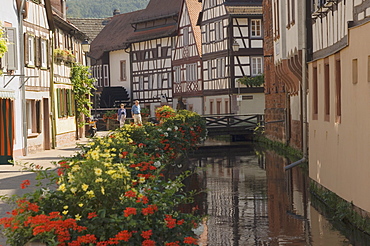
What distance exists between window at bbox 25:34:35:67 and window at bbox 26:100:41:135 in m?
1.52

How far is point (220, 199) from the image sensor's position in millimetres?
18812

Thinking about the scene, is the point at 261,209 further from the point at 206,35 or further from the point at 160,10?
the point at 160,10

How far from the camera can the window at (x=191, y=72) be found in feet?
207

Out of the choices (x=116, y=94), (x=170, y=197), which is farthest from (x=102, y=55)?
(x=170, y=197)

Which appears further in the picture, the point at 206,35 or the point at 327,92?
the point at 206,35

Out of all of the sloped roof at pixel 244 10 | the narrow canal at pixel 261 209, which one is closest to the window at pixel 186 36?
the sloped roof at pixel 244 10

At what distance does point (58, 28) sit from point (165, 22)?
33.7 meters

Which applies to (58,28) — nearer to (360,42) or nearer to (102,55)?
(360,42)

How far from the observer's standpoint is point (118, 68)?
258ft

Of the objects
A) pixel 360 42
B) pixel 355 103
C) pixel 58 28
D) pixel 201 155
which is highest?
pixel 58 28

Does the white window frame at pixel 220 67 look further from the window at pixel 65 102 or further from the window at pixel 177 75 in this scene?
the window at pixel 65 102

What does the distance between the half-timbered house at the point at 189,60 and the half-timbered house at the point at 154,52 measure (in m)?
1.64

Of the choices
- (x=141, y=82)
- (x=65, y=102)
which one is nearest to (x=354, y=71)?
(x=65, y=102)

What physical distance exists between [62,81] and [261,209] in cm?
2419
